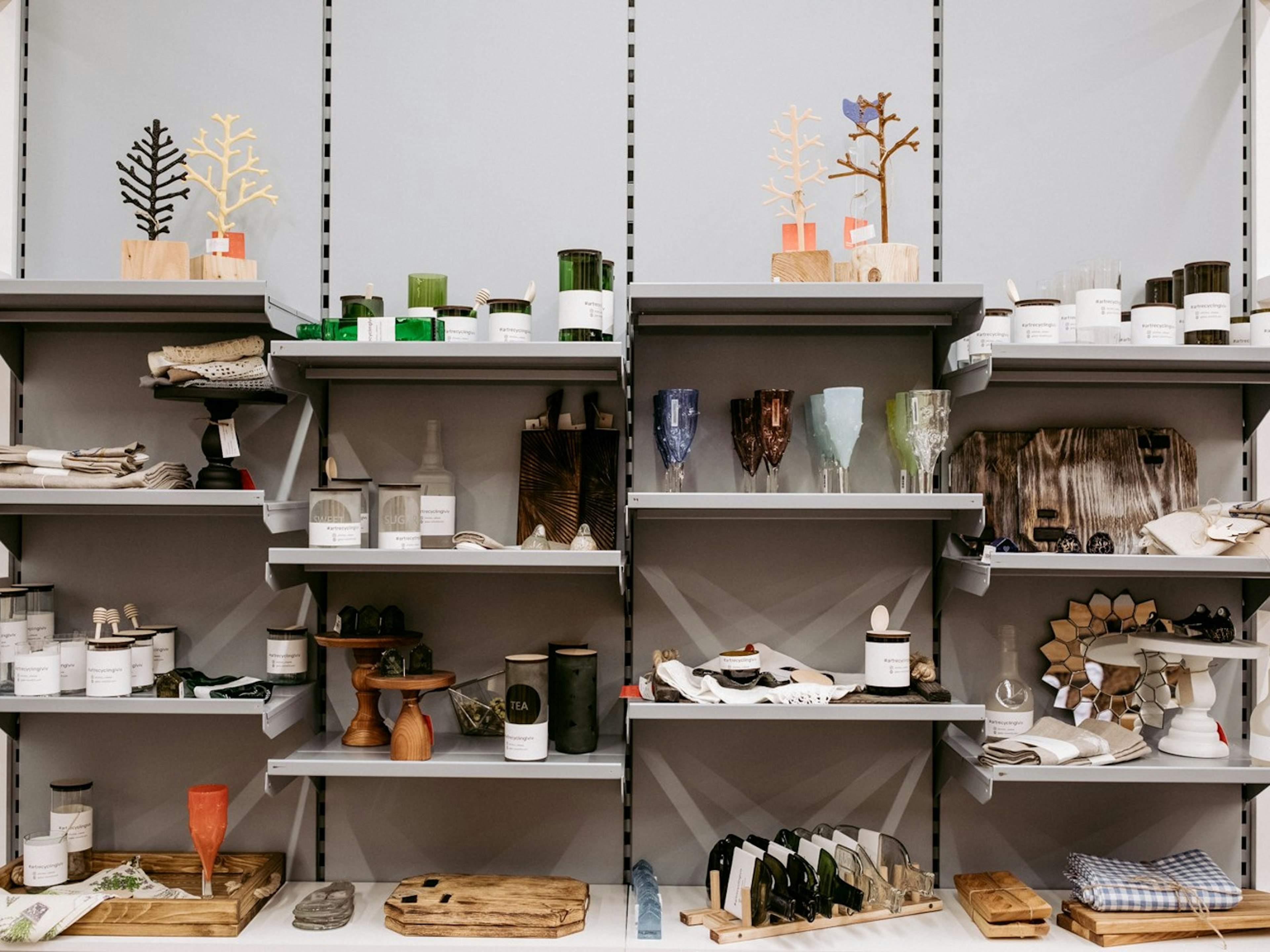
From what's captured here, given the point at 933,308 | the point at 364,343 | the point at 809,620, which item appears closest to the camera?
the point at 364,343

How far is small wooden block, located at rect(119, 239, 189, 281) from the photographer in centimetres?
194

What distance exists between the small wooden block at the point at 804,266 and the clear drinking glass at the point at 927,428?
29cm

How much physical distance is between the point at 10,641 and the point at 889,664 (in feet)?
5.72

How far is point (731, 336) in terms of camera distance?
214 cm

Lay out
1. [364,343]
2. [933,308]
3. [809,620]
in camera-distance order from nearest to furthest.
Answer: [364,343], [933,308], [809,620]

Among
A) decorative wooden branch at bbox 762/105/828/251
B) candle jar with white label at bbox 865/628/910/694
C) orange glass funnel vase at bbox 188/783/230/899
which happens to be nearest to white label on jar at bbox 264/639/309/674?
orange glass funnel vase at bbox 188/783/230/899

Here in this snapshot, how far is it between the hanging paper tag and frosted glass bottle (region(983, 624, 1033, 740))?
1627mm

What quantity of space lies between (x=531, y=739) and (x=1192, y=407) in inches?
61.8

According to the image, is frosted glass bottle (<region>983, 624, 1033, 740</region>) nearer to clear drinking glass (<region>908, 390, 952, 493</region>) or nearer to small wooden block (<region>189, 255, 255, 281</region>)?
clear drinking glass (<region>908, 390, 952, 493</region>)

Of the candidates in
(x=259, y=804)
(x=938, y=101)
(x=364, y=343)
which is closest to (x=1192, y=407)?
(x=938, y=101)

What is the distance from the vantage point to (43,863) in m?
1.94

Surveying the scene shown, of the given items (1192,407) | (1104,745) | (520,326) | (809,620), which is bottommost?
(1104,745)

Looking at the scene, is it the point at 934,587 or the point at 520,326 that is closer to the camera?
the point at 520,326

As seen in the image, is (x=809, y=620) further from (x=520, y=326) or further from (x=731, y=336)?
(x=520, y=326)
